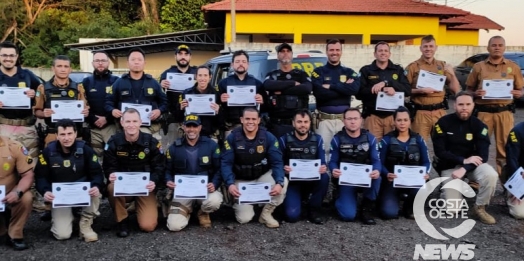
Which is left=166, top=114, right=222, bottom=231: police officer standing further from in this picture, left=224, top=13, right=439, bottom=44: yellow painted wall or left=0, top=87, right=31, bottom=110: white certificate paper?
left=224, top=13, right=439, bottom=44: yellow painted wall

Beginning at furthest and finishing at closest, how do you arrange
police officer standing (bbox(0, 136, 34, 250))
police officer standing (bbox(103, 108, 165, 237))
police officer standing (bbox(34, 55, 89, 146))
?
police officer standing (bbox(34, 55, 89, 146)) → police officer standing (bbox(103, 108, 165, 237)) → police officer standing (bbox(0, 136, 34, 250))

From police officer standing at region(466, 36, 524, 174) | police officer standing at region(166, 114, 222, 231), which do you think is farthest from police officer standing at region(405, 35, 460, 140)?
police officer standing at region(166, 114, 222, 231)

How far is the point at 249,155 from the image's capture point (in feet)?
18.6

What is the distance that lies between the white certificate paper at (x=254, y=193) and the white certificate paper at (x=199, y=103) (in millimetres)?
1276

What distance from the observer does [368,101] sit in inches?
259

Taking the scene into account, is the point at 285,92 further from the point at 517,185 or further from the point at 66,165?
the point at 517,185

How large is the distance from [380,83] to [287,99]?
→ 1.33m

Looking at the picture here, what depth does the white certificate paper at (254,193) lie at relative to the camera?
18.0 ft

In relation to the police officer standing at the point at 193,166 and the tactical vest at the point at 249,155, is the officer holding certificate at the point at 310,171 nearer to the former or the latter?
the tactical vest at the point at 249,155

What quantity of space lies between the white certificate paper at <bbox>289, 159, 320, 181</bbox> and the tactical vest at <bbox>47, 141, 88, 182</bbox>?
2.46 meters

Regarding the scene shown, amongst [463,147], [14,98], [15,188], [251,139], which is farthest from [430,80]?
[14,98]

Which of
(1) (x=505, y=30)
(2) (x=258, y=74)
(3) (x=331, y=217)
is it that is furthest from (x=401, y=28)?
(3) (x=331, y=217)

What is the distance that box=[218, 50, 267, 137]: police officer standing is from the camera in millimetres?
6242

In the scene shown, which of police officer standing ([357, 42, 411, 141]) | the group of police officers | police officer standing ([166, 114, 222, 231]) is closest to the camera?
the group of police officers
